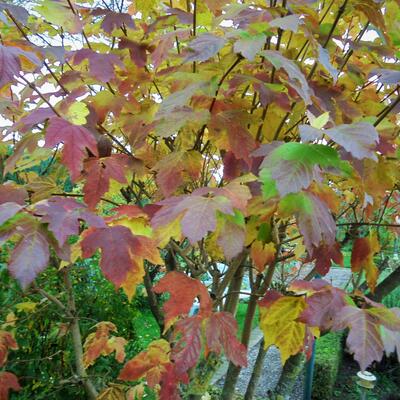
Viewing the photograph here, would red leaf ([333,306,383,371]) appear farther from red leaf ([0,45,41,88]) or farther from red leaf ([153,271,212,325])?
red leaf ([0,45,41,88])

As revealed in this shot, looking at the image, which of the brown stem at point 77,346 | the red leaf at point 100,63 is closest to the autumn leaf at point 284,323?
the red leaf at point 100,63

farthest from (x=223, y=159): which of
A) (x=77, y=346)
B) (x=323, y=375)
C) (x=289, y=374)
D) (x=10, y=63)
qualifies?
(x=323, y=375)

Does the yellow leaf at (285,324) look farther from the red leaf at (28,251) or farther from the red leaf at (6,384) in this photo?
the red leaf at (6,384)

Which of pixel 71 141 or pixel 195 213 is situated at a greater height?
pixel 71 141

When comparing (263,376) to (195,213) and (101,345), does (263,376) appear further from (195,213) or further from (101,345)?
(195,213)

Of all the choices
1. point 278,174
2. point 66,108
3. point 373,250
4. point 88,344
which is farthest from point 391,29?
point 88,344

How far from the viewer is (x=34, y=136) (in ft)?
4.05

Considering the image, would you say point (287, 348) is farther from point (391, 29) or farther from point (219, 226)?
point (391, 29)

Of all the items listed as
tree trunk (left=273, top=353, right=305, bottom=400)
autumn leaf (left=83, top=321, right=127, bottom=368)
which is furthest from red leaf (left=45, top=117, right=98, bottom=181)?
tree trunk (left=273, top=353, right=305, bottom=400)

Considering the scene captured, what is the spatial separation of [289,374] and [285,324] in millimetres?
1512

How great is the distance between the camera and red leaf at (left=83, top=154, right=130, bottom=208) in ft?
3.58

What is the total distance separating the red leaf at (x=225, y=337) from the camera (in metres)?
1.11

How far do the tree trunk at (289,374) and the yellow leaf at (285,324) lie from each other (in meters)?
1.31

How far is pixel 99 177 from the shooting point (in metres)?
1.11
